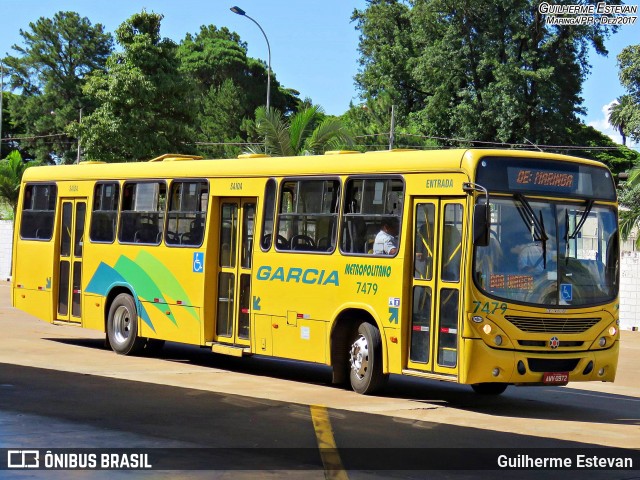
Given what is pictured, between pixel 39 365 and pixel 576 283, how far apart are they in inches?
306

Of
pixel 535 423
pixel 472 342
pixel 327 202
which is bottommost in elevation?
pixel 535 423

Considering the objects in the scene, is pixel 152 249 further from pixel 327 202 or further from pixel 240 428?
pixel 240 428

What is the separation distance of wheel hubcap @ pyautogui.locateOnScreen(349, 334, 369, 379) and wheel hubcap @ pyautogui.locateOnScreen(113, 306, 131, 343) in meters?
5.56

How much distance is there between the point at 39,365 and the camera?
16688 millimetres

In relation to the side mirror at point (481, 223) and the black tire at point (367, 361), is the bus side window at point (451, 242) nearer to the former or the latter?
the side mirror at point (481, 223)

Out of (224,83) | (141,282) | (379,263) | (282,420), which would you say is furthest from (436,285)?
(224,83)

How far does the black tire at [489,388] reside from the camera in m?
16.0

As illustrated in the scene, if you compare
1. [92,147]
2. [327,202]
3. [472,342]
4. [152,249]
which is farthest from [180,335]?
[92,147]

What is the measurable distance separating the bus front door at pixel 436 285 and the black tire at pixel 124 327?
660 cm

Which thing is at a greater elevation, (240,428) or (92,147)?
(92,147)

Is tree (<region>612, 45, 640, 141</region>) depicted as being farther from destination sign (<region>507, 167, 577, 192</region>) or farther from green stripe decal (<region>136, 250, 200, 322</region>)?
destination sign (<region>507, 167, 577, 192</region>)

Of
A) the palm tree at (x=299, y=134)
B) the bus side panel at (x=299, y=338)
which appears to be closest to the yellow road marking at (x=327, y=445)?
the bus side panel at (x=299, y=338)

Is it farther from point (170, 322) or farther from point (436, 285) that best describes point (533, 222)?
point (170, 322)

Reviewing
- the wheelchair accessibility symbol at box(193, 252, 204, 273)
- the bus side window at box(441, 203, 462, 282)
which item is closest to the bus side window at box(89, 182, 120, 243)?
the wheelchair accessibility symbol at box(193, 252, 204, 273)
